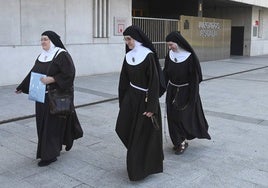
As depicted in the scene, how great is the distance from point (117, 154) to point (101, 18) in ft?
29.1

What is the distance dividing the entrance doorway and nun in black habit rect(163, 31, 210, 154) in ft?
69.8

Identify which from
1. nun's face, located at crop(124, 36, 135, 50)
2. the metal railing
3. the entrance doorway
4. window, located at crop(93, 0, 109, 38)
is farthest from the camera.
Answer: the entrance doorway

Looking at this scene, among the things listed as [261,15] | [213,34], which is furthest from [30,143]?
[261,15]

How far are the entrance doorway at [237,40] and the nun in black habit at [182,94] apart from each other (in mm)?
21277

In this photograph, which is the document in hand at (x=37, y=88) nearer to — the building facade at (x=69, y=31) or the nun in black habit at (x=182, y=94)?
the nun in black habit at (x=182, y=94)

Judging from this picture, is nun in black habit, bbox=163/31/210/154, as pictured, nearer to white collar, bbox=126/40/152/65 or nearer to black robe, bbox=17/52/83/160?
white collar, bbox=126/40/152/65

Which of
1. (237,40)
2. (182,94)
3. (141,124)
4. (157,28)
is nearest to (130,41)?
(141,124)

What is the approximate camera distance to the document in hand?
15.3 feet

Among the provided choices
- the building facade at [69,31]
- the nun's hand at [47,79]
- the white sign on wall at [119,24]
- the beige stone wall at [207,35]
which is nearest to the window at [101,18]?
the building facade at [69,31]

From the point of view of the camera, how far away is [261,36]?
88.4 ft

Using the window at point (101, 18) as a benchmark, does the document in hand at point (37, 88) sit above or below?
below

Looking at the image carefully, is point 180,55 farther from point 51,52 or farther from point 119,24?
point 119,24

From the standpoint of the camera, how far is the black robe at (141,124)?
13.9 feet

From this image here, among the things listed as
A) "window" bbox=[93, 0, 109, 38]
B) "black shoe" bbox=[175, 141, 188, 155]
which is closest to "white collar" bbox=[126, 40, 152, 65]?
"black shoe" bbox=[175, 141, 188, 155]
